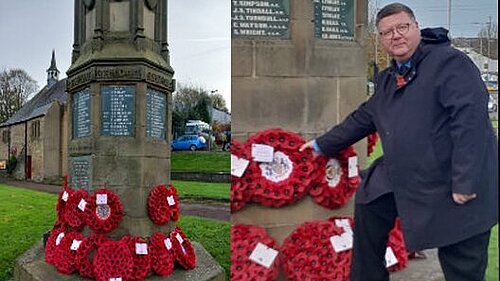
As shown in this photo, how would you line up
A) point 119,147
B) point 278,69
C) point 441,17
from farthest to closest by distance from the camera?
point 119,147
point 278,69
point 441,17

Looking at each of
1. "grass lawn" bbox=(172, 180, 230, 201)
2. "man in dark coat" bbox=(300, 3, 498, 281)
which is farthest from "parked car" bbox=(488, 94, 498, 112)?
"grass lawn" bbox=(172, 180, 230, 201)

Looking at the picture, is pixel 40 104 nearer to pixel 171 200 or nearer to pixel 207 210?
pixel 207 210

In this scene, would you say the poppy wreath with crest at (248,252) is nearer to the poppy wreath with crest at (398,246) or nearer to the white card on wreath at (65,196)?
the poppy wreath with crest at (398,246)

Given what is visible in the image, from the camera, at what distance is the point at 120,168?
4852mm

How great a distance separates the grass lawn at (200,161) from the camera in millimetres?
5042

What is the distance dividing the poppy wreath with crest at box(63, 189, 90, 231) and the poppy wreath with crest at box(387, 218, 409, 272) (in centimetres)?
306

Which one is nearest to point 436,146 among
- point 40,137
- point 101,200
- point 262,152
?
point 262,152

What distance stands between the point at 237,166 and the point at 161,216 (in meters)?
2.65

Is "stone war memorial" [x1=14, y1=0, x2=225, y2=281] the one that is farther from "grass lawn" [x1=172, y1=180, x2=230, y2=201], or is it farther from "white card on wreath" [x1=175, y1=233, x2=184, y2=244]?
"grass lawn" [x1=172, y1=180, x2=230, y2=201]

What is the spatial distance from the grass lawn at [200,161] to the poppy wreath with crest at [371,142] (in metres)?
2.50

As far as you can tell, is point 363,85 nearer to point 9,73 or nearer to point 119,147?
point 119,147

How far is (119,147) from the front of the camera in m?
4.86

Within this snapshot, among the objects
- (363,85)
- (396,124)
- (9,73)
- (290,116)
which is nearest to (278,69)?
(290,116)

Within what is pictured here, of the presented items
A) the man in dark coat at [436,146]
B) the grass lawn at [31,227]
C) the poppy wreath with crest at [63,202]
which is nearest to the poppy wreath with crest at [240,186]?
the man in dark coat at [436,146]
